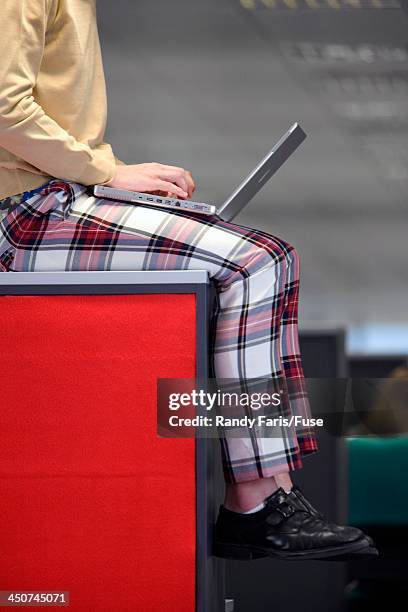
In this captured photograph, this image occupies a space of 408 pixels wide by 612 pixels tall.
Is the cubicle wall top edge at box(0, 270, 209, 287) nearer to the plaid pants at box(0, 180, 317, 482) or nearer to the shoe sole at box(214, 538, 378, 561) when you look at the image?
the plaid pants at box(0, 180, 317, 482)

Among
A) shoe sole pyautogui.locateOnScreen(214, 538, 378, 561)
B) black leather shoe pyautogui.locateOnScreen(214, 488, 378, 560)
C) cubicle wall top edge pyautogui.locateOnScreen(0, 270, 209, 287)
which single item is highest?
cubicle wall top edge pyautogui.locateOnScreen(0, 270, 209, 287)

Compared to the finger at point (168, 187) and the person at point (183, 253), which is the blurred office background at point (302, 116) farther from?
the finger at point (168, 187)

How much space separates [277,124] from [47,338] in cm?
553

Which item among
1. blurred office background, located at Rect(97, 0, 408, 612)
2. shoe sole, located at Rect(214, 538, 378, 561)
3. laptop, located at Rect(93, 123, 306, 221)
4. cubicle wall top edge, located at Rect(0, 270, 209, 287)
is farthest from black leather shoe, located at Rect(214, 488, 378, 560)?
blurred office background, located at Rect(97, 0, 408, 612)

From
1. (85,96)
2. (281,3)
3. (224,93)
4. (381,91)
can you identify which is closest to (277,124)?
(224,93)

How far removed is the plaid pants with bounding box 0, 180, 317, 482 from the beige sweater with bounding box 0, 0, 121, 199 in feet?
0.15

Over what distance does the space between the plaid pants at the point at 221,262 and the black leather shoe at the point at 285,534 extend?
53 mm

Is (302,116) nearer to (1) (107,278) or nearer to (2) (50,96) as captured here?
(2) (50,96)

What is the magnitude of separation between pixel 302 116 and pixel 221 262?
5.41m

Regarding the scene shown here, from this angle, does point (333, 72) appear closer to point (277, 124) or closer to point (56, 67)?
point (277, 124)

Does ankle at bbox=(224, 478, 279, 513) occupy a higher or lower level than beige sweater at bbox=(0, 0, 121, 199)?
lower

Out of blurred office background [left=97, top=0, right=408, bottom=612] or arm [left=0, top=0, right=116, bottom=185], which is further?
blurred office background [left=97, top=0, right=408, bottom=612]

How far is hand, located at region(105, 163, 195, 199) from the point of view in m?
1.43

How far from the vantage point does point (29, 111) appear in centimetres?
133
